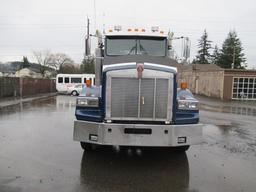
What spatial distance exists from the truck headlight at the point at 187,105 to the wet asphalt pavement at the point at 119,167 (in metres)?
1.24

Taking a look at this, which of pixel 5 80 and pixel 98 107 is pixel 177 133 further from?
pixel 5 80

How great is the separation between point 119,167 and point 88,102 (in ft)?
4.80

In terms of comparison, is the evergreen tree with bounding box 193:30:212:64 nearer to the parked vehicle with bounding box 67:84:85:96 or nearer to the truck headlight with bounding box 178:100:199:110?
the parked vehicle with bounding box 67:84:85:96

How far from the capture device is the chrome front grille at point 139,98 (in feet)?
16.8

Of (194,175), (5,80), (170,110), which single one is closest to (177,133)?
(170,110)

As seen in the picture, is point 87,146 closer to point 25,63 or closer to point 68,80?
point 68,80

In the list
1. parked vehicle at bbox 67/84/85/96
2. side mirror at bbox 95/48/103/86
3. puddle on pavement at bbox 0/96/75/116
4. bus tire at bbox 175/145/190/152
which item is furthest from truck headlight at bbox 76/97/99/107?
parked vehicle at bbox 67/84/85/96

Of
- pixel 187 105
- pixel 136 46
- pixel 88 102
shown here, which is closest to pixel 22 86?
pixel 136 46

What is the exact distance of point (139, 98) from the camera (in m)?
5.12

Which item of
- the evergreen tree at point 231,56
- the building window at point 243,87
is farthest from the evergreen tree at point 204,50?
the building window at point 243,87

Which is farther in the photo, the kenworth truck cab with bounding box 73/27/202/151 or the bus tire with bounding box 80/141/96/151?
the bus tire with bounding box 80/141/96/151

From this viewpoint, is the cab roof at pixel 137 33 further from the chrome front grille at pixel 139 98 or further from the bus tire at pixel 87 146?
the bus tire at pixel 87 146

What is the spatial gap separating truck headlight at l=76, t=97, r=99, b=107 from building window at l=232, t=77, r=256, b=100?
25.5 meters

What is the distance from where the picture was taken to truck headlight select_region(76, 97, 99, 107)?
Answer: 5.35m
